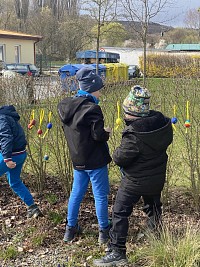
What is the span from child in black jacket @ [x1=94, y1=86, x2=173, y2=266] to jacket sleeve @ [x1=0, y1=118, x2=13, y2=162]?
1.12 meters

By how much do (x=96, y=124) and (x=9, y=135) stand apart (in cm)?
94

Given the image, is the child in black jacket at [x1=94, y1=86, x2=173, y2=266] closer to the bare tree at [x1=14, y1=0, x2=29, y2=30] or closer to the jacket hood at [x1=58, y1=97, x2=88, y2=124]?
the jacket hood at [x1=58, y1=97, x2=88, y2=124]

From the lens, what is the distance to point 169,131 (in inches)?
119

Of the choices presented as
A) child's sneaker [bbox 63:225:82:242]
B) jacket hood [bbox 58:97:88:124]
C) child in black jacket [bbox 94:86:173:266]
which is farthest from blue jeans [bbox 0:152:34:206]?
child in black jacket [bbox 94:86:173:266]

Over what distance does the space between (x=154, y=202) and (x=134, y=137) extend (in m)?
0.68

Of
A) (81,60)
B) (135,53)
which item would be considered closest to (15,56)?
(81,60)

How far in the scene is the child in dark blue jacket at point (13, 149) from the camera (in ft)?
11.9

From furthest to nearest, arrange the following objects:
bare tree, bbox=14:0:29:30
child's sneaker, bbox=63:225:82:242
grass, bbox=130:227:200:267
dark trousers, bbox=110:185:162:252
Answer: bare tree, bbox=14:0:29:30
child's sneaker, bbox=63:225:82:242
dark trousers, bbox=110:185:162:252
grass, bbox=130:227:200:267

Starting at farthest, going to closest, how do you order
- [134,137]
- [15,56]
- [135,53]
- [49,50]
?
[49,50] < [135,53] < [15,56] < [134,137]

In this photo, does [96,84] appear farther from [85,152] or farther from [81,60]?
[81,60]

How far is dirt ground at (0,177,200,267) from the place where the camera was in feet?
10.7

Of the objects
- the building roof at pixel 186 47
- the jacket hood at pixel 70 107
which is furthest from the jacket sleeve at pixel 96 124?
the building roof at pixel 186 47

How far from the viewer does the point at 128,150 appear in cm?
294

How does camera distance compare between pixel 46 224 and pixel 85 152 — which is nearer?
pixel 85 152
